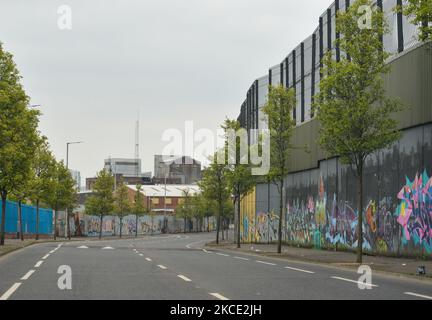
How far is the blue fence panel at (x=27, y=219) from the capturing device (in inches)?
2282

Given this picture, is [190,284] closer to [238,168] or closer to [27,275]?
[27,275]

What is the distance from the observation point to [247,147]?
47.5m

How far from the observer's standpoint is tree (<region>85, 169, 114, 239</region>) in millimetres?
81062

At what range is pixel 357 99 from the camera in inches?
1003

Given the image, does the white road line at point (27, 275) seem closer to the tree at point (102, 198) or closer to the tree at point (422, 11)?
the tree at point (422, 11)

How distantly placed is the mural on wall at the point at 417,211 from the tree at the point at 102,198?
2202 inches

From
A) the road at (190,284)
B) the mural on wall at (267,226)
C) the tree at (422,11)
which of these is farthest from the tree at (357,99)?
the mural on wall at (267,226)

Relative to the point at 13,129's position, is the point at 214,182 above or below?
below

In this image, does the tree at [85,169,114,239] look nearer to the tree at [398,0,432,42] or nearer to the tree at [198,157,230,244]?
the tree at [198,157,230,244]

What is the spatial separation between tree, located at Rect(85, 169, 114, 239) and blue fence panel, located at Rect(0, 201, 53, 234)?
4932 millimetres

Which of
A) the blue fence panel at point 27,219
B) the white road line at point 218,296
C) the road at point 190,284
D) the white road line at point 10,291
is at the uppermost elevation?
the blue fence panel at point 27,219

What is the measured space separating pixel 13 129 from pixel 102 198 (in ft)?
162

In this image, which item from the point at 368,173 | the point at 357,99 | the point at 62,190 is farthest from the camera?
the point at 62,190

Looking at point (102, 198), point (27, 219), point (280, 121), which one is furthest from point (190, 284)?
point (102, 198)
